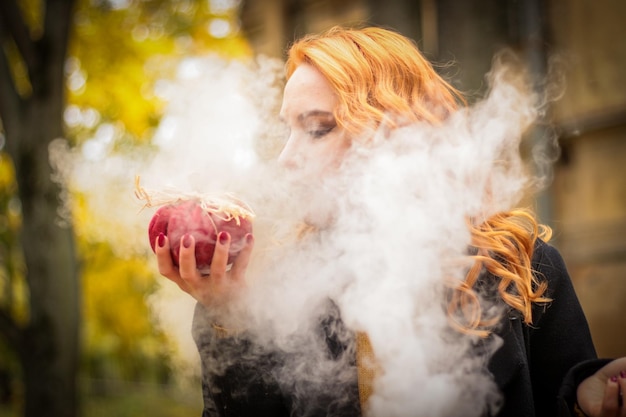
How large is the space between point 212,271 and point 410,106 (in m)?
0.81

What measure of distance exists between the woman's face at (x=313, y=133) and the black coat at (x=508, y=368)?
507 mm

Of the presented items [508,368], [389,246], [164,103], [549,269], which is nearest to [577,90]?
[549,269]

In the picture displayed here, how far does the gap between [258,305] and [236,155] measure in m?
0.80

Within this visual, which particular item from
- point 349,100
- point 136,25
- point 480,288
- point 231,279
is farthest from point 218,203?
point 136,25

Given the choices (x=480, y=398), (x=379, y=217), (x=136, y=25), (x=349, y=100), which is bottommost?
(x=480, y=398)

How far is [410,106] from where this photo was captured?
2.02 m

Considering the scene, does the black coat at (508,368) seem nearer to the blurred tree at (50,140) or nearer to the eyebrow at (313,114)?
the eyebrow at (313,114)

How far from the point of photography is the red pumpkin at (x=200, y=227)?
5.86 feet

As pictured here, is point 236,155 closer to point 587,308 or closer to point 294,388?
point 294,388

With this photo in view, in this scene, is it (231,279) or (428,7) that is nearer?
(231,279)

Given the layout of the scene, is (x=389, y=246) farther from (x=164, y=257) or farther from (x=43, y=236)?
(x=43, y=236)

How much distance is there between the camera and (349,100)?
1.90m

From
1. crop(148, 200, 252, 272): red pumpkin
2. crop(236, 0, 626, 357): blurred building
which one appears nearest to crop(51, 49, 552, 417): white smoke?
crop(148, 200, 252, 272): red pumpkin

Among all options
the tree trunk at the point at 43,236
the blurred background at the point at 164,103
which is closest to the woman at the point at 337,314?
the blurred background at the point at 164,103
